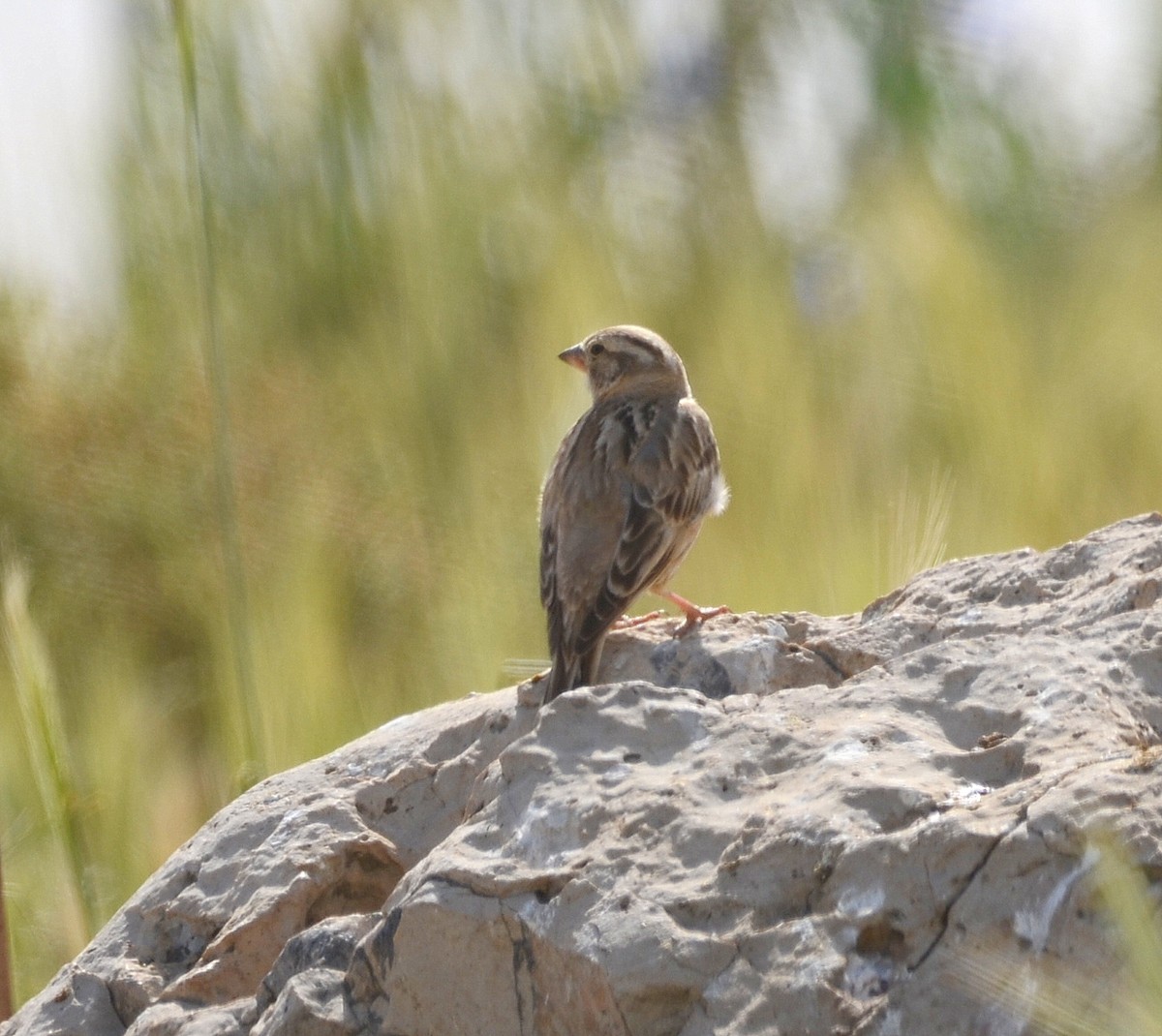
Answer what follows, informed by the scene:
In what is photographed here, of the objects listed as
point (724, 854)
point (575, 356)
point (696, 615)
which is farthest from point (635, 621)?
point (724, 854)

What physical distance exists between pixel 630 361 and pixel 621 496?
1.95 feet

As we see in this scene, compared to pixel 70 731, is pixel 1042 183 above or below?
above

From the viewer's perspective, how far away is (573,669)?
3285mm

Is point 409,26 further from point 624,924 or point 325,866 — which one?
point 624,924

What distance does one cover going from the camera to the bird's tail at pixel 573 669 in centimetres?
319

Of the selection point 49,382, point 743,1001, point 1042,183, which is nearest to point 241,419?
point 49,382

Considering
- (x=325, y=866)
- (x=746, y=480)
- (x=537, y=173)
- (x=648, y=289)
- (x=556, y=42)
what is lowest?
(x=325, y=866)

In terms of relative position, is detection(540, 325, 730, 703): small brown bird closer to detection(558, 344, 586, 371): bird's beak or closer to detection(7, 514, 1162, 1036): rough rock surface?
detection(558, 344, 586, 371): bird's beak

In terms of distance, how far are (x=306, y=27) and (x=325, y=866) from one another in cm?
271

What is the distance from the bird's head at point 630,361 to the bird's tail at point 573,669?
1.10m

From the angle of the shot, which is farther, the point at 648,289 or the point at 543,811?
the point at 648,289

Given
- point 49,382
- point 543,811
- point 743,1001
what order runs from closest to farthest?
point 743,1001 → point 543,811 → point 49,382

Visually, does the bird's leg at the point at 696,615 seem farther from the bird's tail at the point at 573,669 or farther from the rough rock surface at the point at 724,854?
the rough rock surface at the point at 724,854

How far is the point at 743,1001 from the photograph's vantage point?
1865mm
